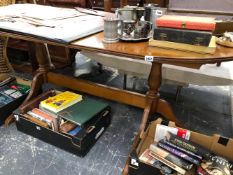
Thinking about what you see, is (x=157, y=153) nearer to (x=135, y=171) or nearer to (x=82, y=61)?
(x=135, y=171)

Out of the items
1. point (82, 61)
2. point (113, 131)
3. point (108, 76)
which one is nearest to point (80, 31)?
point (113, 131)

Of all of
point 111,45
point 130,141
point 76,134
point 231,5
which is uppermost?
point 231,5

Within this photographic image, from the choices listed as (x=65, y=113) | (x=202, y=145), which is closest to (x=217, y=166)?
(x=202, y=145)

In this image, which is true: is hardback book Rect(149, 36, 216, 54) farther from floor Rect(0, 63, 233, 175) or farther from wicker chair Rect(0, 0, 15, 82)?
wicker chair Rect(0, 0, 15, 82)

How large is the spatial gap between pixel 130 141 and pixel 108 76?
1036 mm

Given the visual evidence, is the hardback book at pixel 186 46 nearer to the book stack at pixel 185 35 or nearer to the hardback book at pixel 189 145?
the book stack at pixel 185 35

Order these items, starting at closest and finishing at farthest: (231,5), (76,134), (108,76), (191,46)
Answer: (191,46) < (76,134) < (231,5) < (108,76)

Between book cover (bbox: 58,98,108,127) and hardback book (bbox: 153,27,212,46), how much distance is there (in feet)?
2.26

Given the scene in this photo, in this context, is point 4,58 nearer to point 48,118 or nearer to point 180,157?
point 48,118

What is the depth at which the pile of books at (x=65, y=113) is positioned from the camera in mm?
1407

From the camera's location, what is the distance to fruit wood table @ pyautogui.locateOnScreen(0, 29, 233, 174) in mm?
945

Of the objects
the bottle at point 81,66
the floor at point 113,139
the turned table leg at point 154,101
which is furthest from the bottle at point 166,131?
the bottle at point 81,66

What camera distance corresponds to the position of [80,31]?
3.91 feet

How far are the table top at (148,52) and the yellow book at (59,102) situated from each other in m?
0.56
